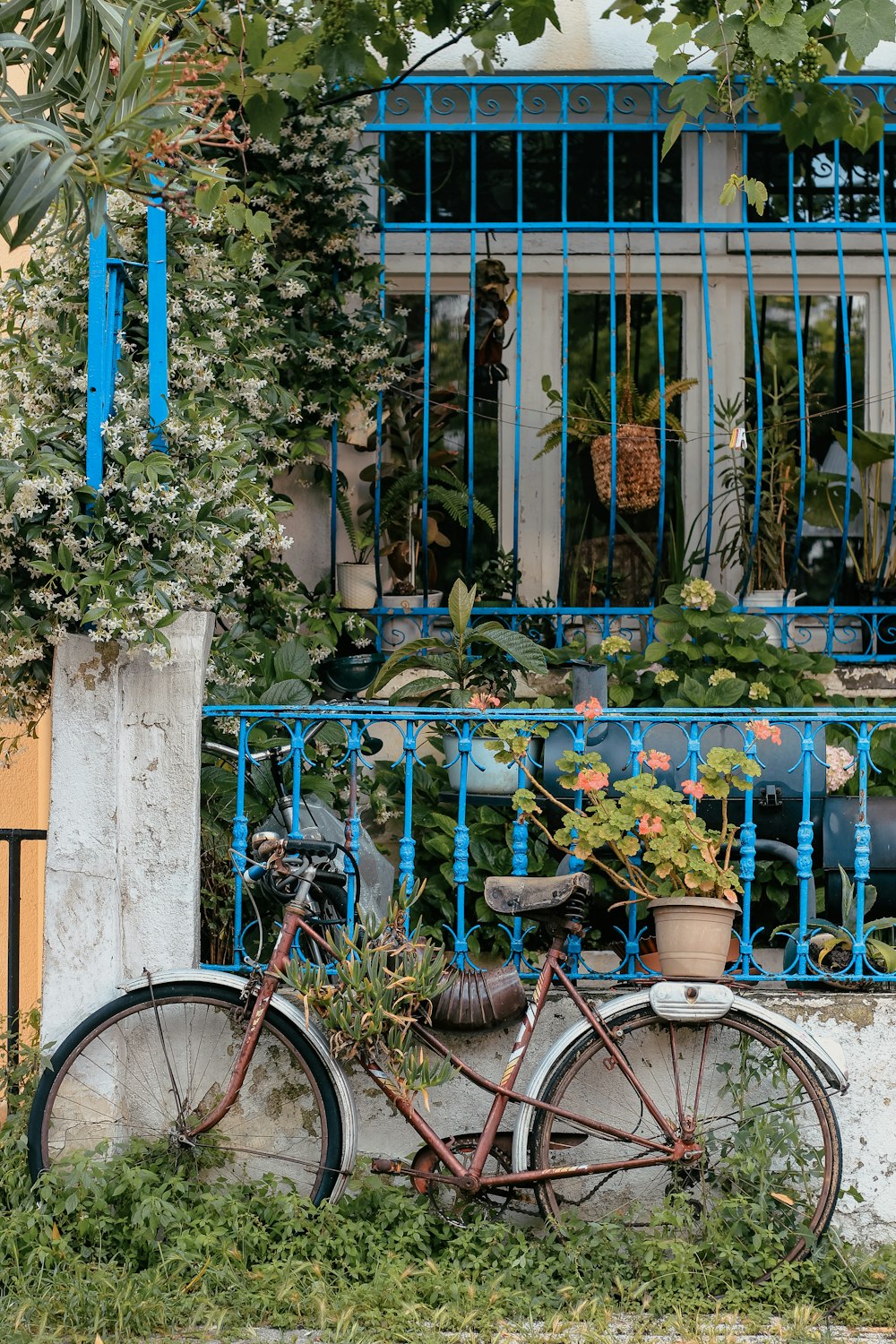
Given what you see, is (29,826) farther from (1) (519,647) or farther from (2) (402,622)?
(1) (519,647)

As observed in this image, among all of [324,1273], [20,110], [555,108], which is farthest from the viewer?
[555,108]

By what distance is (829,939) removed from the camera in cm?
430

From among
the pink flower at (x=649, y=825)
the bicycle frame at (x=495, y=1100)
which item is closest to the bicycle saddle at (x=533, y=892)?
the bicycle frame at (x=495, y=1100)

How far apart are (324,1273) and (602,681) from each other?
212 cm

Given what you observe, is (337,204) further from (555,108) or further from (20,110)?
(20,110)

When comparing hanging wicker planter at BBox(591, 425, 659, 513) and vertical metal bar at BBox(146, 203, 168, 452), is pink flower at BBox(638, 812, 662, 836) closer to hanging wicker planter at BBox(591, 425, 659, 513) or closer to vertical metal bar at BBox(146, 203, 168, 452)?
vertical metal bar at BBox(146, 203, 168, 452)

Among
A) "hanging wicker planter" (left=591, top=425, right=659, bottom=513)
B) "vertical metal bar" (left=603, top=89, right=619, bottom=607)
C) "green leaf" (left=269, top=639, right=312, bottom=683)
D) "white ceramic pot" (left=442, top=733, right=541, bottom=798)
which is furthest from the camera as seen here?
"hanging wicker planter" (left=591, top=425, right=659, bottom=513)

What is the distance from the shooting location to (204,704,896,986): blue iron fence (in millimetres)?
4230

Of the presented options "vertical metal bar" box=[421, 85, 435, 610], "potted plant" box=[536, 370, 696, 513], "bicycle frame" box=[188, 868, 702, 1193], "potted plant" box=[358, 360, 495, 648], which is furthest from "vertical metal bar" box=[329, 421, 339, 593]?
"bicycle frame" box=[188, 868, 702, 1193]

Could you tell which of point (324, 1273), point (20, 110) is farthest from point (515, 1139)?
point (20, 110)

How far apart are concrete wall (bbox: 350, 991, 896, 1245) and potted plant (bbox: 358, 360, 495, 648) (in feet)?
6.90

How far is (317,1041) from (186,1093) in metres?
0.50

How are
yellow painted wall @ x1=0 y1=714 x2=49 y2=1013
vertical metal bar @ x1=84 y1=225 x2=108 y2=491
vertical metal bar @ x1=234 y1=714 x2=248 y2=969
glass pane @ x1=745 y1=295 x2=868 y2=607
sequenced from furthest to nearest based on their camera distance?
glass pane @ x1=745 y1=295 x2=868 y2=607 < yellow painted wall @ x1=0 y1=714 x2=49 y2=1013 < vertical metal bar @ x1=234 y1=714 x2=248 y2=969 < vertical metal bar @ x1=84 y1=225 x2=108 y2=491

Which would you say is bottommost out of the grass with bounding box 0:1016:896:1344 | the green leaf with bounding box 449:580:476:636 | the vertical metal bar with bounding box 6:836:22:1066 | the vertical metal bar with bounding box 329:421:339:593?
the grass with bounding box 0:1016:896:1344
